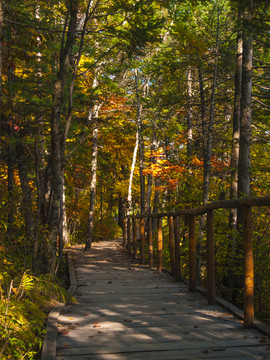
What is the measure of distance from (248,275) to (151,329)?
3.98 ft

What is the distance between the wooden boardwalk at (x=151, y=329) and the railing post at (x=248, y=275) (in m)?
0.15

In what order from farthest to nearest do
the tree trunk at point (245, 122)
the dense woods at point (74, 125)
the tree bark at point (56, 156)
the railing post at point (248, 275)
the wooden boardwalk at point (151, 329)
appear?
the tree trunk at point (245, 122) → the tree bark at point (56, 156) → the dense woods at point (74, 125) → the railing post at point (248, 275) → the wooden boardwalk at point (151, 329)

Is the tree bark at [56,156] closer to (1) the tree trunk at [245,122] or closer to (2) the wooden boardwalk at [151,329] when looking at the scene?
(2) the wooden boardwalk at [151,329]

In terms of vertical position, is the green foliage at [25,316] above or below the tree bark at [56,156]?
below

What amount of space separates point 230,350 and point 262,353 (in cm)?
27

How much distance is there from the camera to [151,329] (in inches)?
152

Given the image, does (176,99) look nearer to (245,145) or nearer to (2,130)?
(245,145)

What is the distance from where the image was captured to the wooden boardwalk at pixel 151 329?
318 centimetres

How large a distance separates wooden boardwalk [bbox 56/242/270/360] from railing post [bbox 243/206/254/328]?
147 millimetres

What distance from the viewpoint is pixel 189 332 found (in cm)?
372

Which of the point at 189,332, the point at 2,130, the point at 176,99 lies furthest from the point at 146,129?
the point at 189,332

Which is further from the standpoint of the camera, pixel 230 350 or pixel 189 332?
pixel 189 332

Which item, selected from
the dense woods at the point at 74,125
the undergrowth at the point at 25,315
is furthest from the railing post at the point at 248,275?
the undergrowth at the point at 25,315

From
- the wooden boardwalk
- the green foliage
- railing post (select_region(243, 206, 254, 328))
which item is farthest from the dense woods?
railing post (select_region(243, 206, 254, 328))
